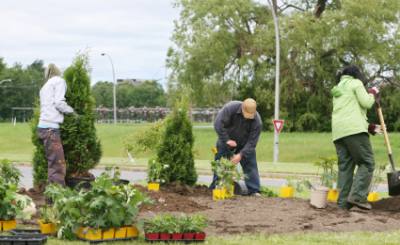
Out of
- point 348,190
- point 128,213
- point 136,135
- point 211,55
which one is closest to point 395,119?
point 211,55

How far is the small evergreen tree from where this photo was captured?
12750 millimetres

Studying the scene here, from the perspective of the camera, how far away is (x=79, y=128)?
39.7 feet

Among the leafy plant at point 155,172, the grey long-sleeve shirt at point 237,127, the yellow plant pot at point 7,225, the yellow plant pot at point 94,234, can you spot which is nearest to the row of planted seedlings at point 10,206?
the yellow plant pot at point 7,225

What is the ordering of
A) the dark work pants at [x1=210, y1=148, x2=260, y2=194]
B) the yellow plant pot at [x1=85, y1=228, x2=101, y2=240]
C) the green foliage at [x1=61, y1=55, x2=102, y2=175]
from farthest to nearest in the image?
the dark work pants at [x1=210, y1=148, x2=260, y2=194] < the green foliage at [x1=61, y1=55, x2=102, y2=175] < the yellow plant pot at [x1=85, y1=228, x2=101, y2=240]

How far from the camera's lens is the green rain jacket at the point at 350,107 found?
34.2 ft

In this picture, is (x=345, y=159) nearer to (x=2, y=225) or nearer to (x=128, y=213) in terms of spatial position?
(x=128, y=213)

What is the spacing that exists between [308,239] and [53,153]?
4.60 metres

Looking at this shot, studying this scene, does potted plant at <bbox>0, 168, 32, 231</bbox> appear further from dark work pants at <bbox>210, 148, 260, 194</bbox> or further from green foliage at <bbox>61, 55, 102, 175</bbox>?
dark work pants at <bbox>210, 148, 260, 194</bbox>

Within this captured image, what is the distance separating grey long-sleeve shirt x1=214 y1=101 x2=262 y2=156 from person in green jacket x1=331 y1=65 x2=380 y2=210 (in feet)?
6.14

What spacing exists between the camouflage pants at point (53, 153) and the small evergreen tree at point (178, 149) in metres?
2.10

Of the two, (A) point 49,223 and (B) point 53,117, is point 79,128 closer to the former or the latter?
(B) point 53,117

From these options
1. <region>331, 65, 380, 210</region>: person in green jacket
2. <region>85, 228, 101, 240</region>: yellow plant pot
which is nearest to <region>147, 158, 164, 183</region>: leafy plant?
<region>331, 65, 380, 210</region>: person in green jacket

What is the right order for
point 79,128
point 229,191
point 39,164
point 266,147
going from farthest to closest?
point 266,147
point 79,128
point 39,164
point 229,191

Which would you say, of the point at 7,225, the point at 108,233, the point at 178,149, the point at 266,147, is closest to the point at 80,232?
the point at 108,233
